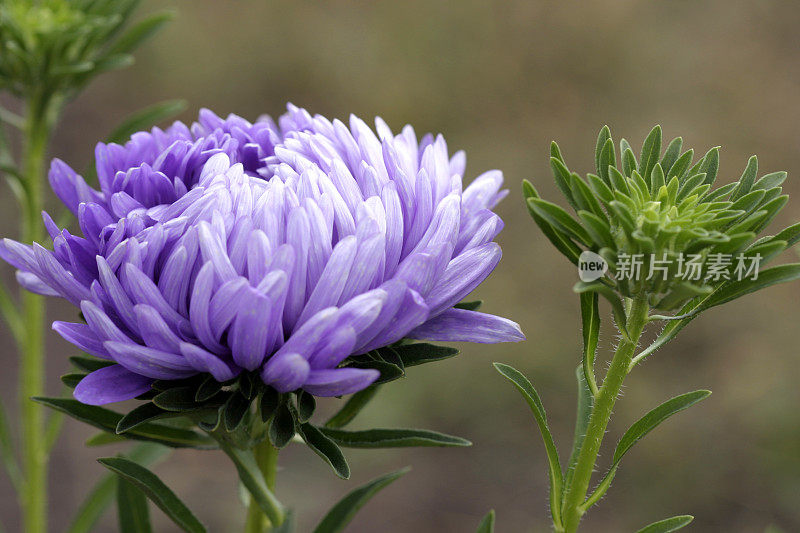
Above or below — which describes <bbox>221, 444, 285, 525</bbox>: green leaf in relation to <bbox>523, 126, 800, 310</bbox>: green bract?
below

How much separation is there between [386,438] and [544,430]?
0.62ft

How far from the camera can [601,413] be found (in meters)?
0.96

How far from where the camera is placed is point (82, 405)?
101cm

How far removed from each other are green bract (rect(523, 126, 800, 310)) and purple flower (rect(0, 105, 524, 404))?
0.33 feet

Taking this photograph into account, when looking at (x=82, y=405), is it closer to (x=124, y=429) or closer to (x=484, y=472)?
(x=124, y=429)

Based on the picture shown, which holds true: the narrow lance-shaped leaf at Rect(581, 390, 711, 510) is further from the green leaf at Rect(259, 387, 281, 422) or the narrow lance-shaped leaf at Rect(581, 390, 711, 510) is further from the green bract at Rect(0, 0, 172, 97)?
the green bract at Rect(0, 0, 172, 97)

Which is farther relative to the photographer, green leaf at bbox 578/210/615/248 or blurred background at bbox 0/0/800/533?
blurred background at bbox 0/0/800/533

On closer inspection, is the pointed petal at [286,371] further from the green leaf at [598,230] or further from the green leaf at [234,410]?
the green leaf at [598,230]

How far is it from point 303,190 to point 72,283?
0.85ft

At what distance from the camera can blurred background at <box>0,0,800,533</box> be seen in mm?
3301

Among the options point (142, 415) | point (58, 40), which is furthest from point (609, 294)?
point (58, 40)

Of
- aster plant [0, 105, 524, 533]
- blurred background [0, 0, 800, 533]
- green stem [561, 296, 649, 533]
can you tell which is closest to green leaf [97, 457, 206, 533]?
aster plant [0, 105, 524, 533]

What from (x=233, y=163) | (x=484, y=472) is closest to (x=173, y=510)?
(x=233, y=163)

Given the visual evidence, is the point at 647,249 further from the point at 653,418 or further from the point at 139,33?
the point at 139,33
